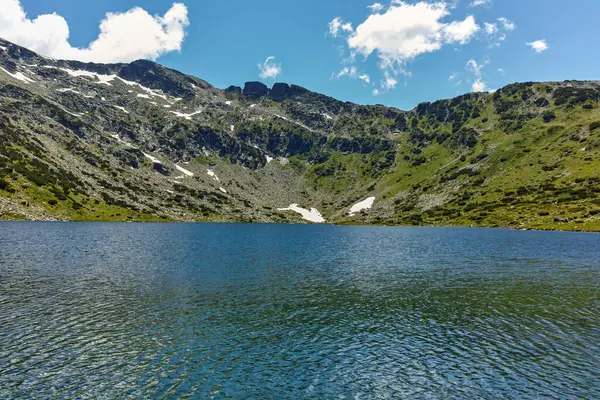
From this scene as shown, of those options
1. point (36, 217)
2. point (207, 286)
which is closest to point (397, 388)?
point (207, 286)

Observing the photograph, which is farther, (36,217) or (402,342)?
(36,217)

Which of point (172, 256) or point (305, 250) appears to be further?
point (305, 250)

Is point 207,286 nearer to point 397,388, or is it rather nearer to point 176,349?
point 176,349

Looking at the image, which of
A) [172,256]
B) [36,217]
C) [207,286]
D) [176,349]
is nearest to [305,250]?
[172,256]

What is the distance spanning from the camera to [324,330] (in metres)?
34.5

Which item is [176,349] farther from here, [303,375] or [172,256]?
[172,256]

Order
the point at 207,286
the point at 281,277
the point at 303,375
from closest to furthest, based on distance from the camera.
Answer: the point at 303,375, the point at 207,286, the point at 281,277

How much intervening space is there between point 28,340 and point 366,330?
2963 centimetres

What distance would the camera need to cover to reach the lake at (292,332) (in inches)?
922

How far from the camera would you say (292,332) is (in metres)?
33.7

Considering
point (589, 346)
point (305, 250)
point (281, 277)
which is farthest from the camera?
point (305, 250)

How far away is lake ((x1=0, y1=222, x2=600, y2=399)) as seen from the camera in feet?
76.8

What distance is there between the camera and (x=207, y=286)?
51500 mm

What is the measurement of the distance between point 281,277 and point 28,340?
36.4 meters
